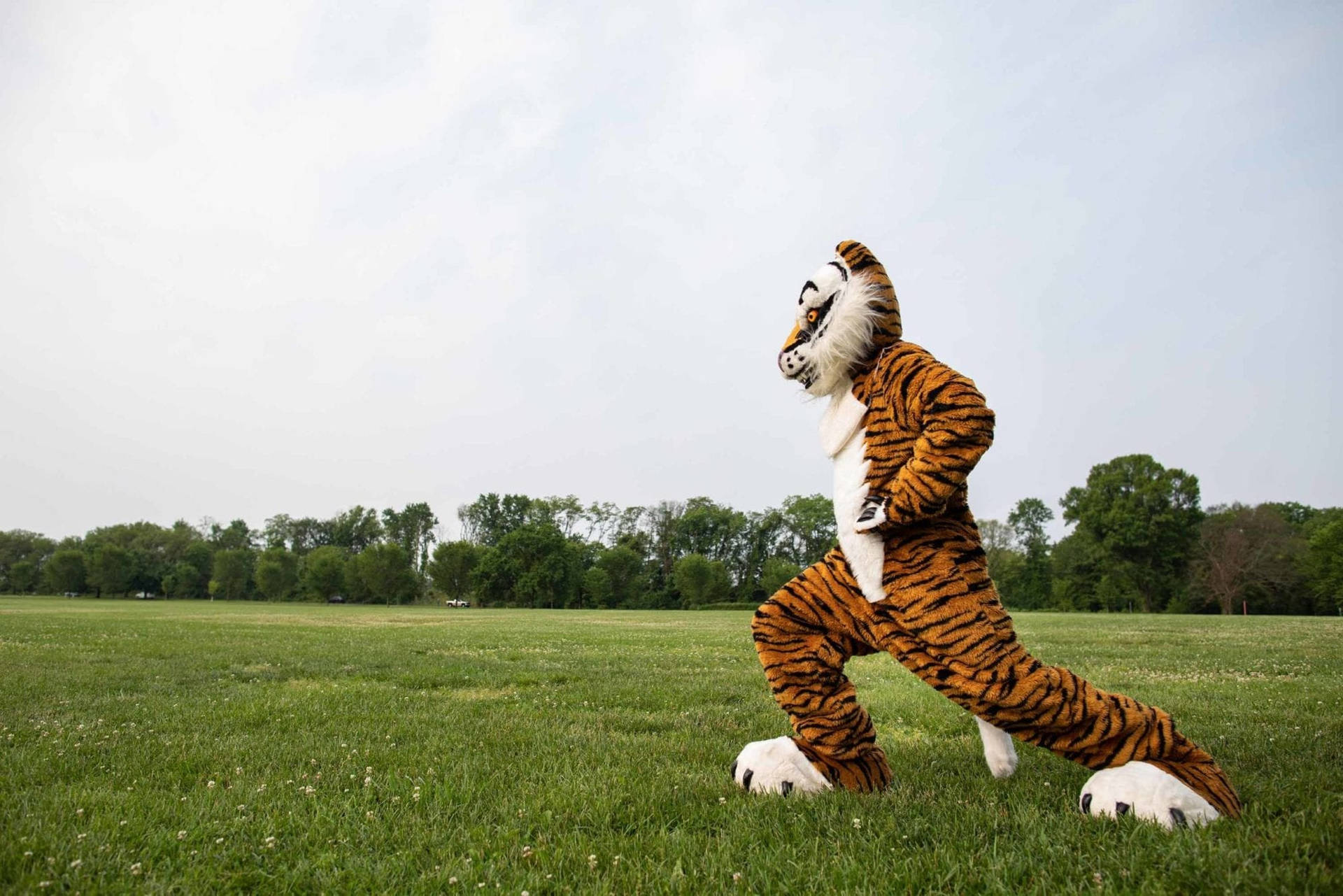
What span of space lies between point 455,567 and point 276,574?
2151cm

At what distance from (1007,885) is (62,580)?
349 feet

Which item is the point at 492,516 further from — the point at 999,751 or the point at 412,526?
the point at 999,751

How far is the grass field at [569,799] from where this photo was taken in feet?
8.30

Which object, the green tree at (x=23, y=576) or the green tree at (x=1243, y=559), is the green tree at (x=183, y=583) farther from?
the green tree at (x=1243, y=559)

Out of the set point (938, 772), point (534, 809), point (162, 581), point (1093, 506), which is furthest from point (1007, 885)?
point (162, 581)

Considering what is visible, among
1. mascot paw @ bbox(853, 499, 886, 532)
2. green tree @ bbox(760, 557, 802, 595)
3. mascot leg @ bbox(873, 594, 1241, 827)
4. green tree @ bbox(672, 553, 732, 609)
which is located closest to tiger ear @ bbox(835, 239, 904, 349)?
mascot paw @ bbox(853, 499, 886, 532)

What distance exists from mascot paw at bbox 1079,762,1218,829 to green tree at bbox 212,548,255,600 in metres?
94.3

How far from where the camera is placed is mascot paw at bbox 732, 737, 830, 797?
11.6 ft

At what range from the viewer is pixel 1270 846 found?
2.50m

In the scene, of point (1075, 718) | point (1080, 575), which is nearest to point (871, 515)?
point (1075, 718)

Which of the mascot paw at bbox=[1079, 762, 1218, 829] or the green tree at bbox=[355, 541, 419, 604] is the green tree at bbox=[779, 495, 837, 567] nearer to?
the green tree at bbox=[355, 541, 419, 604]

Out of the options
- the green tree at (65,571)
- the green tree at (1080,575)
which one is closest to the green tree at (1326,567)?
the green tree at (1080,575)

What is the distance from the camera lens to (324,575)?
76.6 metres

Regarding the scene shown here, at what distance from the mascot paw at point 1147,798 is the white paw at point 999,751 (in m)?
0.76
